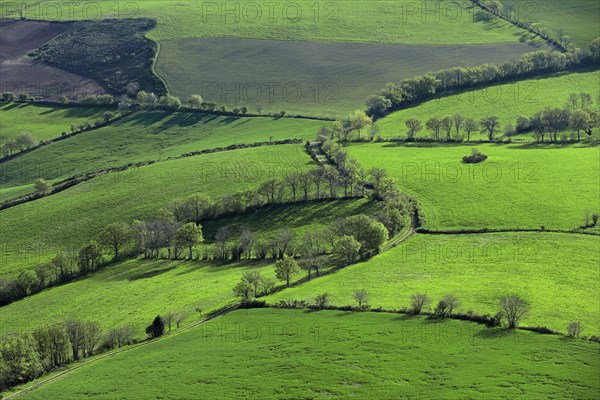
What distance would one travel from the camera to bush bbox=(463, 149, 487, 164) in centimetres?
17612

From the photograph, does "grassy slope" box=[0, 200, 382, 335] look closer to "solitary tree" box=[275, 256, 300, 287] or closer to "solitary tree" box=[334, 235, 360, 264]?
"solitary tree" box=[275, 256, 300, 287]

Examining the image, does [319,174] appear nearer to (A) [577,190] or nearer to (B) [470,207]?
(B) [470,207]

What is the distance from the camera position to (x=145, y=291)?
12381 cm

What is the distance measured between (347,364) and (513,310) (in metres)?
24.2

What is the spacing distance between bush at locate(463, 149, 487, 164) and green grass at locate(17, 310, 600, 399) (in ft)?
276

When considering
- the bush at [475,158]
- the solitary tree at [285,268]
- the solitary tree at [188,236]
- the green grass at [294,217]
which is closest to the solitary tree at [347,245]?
the solitary tree at [285,268]

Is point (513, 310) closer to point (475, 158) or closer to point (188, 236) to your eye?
point (188, 236)

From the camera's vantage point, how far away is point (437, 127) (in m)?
200

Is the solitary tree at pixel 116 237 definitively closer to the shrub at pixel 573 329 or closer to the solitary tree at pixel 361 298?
the solitary tree at pixel 361 298

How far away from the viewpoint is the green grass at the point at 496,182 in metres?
146

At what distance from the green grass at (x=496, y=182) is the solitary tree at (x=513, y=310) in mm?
45339

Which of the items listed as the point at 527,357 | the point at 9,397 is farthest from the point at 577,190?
the point at 9,397

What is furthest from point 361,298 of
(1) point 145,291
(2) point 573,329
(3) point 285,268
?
(1) point 145,291

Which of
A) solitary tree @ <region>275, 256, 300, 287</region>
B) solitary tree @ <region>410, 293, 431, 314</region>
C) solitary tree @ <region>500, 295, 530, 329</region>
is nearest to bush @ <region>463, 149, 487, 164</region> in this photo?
solitary tree @ <region>275, 256, 300, 287</region>
